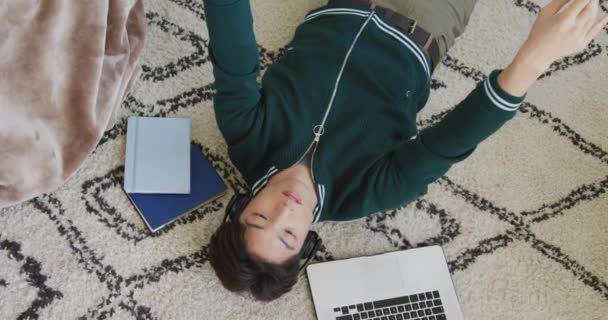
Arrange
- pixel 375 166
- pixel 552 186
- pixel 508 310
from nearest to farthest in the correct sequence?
1. pixel 375 166
2. pixel 508 310
3. pixel 552 186

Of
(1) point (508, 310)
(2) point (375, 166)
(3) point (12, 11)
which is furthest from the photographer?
(1) point (508, 310)

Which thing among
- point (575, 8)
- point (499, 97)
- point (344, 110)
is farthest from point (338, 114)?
point (575, 8)

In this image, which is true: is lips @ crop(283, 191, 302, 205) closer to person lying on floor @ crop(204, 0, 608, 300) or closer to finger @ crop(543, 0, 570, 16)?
person lying on floor @ crop(204, 0, 608, 300)

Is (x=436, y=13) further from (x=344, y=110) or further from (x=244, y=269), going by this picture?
(x=244, y=269)

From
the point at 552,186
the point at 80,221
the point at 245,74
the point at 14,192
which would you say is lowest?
the point at 80,221

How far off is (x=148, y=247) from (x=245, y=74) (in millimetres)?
388

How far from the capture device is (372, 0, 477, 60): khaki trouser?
1.23 metres

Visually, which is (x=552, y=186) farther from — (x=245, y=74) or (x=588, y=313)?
(x=245, y=74)

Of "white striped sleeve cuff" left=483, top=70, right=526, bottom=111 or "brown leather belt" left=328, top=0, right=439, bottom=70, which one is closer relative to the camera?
"white striped sleeve cuff" left=483, top=70, right=526, bottom=111

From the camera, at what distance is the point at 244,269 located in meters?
1.00

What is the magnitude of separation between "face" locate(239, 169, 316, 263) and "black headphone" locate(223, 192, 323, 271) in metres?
0.03

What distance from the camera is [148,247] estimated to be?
3.70 feet

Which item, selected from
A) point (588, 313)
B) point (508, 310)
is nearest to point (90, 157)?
point (508, 310)

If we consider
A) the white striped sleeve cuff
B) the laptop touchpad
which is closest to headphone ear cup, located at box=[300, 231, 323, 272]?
the laptop touchpad
